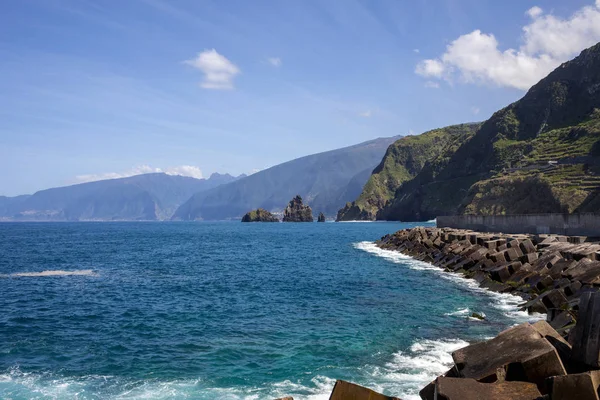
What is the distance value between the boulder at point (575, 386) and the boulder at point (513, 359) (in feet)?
4.67

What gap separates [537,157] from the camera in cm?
11988

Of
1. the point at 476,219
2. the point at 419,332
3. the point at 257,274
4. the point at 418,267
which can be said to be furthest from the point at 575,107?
the point at 419,332

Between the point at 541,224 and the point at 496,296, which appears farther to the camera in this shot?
the point at 541,224

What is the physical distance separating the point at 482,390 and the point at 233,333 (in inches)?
510

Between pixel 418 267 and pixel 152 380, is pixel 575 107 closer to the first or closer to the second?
pixel 418 267

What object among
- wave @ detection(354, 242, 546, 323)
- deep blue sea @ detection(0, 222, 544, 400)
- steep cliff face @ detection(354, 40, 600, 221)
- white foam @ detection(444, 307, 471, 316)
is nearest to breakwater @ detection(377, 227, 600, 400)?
wave @ detection(354, 242, 546, 323)

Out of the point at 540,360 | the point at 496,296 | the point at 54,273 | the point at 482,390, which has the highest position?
the point at 540,360

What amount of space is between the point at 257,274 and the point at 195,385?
1137 inches

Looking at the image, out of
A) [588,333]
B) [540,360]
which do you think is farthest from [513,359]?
[588,333]

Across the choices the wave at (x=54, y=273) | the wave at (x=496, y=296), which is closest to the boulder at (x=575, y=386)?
the wave at (x=496, y=296)

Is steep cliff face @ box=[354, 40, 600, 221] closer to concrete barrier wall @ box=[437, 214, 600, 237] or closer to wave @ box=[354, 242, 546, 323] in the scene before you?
concrete barrier wall @ box=[437, 214, 600, 237]

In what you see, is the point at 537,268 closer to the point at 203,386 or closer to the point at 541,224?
the point at 203,386

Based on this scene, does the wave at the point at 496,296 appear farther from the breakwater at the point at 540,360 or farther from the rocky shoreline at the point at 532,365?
the rocky shoreline at the point at 532,365

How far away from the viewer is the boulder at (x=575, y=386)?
7.61 meters
